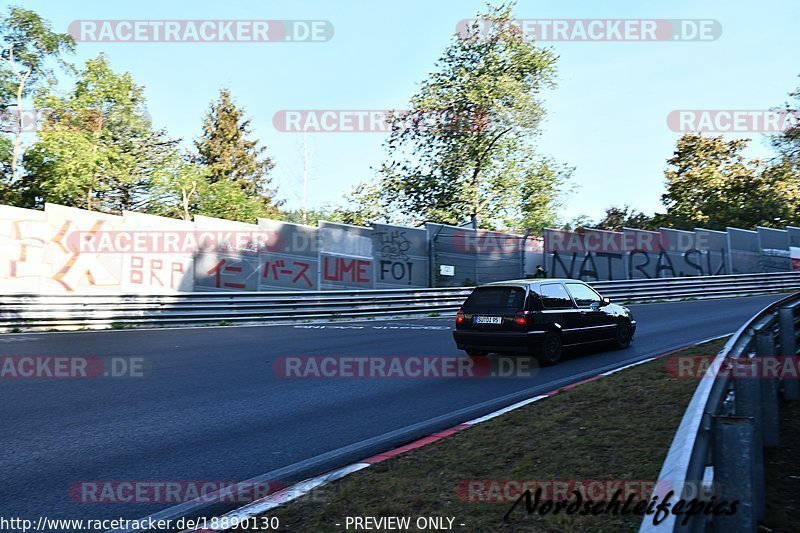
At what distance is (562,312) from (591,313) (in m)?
0.87

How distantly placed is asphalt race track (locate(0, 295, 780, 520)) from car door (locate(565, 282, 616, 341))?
469mm

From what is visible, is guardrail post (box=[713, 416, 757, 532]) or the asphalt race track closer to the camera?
guardrail post (box=[713, 416, 757, 532])

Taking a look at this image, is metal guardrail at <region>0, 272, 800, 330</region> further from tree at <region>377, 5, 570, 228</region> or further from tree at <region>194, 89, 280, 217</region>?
tree at <region>194, 89, 280, 217</region>

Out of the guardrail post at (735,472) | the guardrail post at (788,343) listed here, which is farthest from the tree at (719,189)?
the guardrail post at (735,472)

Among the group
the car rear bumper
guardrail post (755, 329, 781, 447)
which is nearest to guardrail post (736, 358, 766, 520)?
guardrail post (755, 329, 781, 447)

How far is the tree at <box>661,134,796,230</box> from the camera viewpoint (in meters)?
45.7

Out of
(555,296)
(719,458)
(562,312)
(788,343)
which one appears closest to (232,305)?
(555,296)

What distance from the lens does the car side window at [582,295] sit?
11.4 meters

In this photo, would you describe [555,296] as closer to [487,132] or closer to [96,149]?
[487,132]

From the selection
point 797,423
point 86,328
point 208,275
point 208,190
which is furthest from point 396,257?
point 208,190

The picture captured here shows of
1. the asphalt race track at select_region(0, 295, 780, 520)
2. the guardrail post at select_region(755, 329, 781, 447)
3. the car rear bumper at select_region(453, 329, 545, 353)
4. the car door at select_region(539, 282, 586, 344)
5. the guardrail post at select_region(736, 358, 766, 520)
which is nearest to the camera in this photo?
the guardrail post at select_region(736, 358, 766, 520)

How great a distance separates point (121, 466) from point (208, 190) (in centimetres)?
4263

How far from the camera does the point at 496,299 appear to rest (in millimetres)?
10852

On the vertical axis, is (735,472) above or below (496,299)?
below
